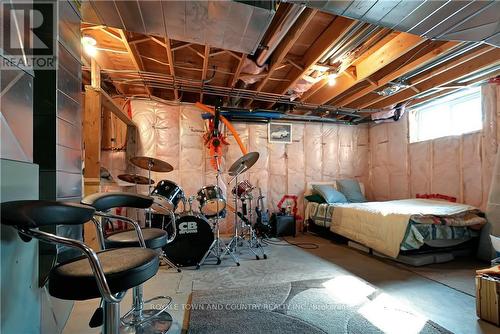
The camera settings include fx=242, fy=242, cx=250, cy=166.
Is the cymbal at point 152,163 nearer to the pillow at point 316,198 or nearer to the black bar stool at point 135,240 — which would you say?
Result: the black bar stool at point 135,240

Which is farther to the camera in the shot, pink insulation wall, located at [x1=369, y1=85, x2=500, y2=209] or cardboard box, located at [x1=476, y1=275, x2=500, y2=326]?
pink insulation wall, located at [x1=369, y1=85, x2=500, y2=209]

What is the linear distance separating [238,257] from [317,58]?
265 cm

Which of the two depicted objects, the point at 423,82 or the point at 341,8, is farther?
the point at 423,82

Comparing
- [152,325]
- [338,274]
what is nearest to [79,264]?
[152,325]

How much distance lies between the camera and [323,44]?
2594 mm

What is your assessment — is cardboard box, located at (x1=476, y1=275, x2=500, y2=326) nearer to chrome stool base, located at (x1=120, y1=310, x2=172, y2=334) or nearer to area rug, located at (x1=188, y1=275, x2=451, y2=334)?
area rug, located at (x1=188, y1=275, x2=451, y2=334)

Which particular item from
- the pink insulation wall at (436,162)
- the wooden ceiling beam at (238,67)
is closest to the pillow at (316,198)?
the pink insulation wall at (436,162)

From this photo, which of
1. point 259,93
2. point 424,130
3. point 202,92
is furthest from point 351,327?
point 424,130

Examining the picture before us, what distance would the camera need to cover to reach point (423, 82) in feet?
11.7

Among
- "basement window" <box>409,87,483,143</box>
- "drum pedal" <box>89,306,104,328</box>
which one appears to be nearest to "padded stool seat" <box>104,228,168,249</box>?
"drum pedal" <box>89,306,104,328</box>

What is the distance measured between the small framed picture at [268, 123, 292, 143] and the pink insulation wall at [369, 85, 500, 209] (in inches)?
77.7

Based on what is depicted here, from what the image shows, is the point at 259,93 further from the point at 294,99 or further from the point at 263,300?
the point at 263,300

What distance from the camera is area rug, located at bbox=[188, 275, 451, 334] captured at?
166 centimetres

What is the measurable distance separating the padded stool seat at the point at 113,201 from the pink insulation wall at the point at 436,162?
4.37 m
